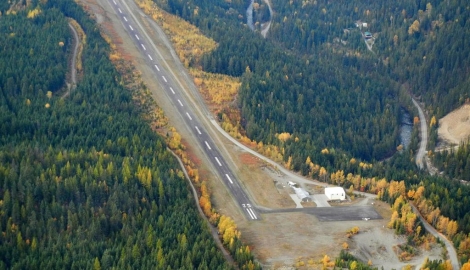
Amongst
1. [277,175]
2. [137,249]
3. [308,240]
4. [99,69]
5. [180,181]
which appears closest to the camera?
[137,249]

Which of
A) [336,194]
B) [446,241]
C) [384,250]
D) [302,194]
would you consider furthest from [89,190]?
[446,241]

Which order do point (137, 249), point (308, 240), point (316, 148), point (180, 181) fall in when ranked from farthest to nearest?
point (316, 148) → point (180, 181) → point (308, 240) → point (137, 249)

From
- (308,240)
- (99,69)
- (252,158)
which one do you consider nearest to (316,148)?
(252,158)

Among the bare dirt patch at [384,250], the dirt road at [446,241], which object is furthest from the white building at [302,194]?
the dirt road at [446,241]

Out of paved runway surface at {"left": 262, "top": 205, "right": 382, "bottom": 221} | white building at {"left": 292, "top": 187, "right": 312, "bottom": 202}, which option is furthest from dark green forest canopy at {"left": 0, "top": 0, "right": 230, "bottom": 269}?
white building at {"left": 292, "top": 187, "right": 312, "bottom": 202}

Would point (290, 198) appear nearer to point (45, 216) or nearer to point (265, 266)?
point (265, 266)

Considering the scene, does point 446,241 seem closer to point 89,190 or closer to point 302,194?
point 302,194
